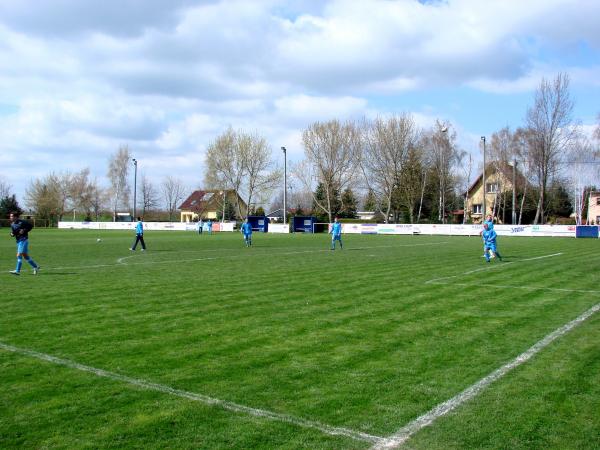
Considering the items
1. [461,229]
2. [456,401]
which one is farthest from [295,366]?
[461,229]

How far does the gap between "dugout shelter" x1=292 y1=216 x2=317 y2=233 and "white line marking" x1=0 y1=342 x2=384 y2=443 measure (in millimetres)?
55678

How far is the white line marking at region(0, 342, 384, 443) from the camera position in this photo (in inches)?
177

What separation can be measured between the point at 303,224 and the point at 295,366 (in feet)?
185

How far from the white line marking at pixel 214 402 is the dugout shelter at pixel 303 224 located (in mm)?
55678

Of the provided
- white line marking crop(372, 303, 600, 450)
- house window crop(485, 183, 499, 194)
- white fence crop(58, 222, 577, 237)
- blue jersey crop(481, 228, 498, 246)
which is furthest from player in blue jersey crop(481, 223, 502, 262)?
house window crop(485, 183, 499, 194)

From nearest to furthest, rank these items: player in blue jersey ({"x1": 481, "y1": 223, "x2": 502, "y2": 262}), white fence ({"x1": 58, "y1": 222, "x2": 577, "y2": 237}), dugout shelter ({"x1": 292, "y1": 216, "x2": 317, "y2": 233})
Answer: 1. player in blue jersey ({"x1": 481, "y1": 223, "x2": 502, "y2": 262})
2. white fence ({"x1": 58, "y1": 222, "x2": 577, "y2": 237})
3. dugout shelter ({"x1": 292, "y1": 216, "x2": 317, "y2": 233})

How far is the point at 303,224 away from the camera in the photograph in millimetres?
62906

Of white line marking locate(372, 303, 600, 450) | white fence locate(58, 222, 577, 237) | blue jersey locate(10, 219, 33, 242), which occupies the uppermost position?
blue jersey locate(10, 219, 33, 242)

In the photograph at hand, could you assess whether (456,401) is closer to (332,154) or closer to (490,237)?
(490,237)

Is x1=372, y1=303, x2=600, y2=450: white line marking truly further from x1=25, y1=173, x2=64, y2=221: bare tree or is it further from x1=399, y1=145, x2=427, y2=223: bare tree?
x1=25, y1=173, x2=64, y2=221: bare tree

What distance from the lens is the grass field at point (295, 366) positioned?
454 cm

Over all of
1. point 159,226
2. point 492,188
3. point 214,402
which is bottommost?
point 214,402

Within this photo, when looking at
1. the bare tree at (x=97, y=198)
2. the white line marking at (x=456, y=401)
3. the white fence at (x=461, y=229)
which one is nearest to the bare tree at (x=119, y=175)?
the bare tree at (x=97, y=198)

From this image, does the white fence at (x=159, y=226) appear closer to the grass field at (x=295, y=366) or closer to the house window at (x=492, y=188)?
the house window at (x=492, y=188)
